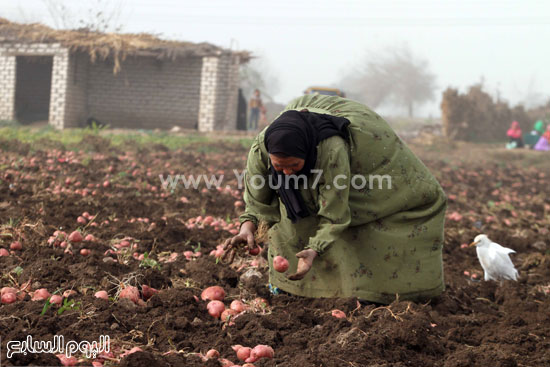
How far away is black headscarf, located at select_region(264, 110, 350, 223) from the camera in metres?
2.51

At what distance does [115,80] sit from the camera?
17.2 meters

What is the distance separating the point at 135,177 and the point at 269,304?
395 centimetres

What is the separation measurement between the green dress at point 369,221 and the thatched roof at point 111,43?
42.9 feet

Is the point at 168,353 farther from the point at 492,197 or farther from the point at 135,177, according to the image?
the point at 492,197

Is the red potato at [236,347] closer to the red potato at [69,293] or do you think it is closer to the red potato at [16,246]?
the red potato at [69,293]

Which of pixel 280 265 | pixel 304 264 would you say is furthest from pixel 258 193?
pixel 304 264

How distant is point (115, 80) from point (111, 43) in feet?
7.26

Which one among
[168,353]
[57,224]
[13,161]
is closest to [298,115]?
[168,353]

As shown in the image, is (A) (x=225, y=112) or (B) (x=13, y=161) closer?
(B) (x=13, y=161)

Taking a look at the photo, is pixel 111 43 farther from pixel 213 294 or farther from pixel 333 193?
pixel 333 193

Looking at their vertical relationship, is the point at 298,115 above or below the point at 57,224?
above

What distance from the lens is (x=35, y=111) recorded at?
18109mm

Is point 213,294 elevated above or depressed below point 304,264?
below

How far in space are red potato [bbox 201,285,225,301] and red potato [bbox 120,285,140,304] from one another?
0.35 metres
